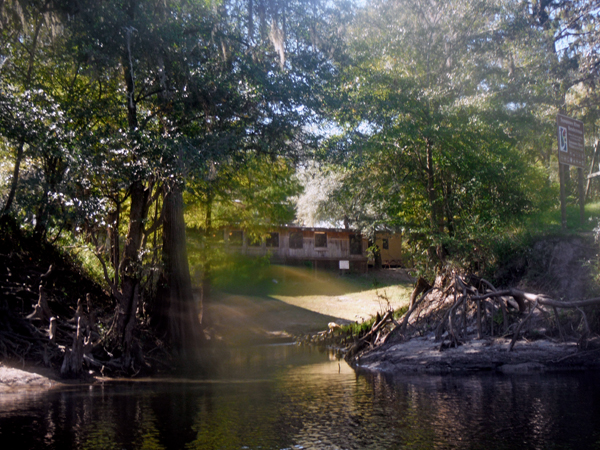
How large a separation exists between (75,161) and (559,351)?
44.5ft

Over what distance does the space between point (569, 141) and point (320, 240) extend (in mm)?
28287

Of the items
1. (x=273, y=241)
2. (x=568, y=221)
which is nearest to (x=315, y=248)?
(x=273, y=241)

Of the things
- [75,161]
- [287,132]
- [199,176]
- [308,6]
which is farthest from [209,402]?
[308,6]

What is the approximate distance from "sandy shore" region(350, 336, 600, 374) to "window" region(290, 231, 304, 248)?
89.0ft

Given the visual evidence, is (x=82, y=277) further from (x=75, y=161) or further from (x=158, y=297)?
(x=75, y=161)

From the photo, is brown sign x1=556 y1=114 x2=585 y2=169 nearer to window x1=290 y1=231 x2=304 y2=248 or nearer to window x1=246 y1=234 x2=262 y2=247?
window x1=246 y1=234 x2=262 y2=247

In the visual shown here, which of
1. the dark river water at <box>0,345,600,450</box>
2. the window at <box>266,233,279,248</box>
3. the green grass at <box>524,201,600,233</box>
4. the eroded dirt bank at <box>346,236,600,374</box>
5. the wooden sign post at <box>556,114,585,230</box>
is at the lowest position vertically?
the dark river water at <box>0,345,600,450</box>

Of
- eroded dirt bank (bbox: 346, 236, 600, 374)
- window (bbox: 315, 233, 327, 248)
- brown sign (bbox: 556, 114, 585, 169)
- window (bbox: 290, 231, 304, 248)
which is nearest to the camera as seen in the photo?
eroded dirt bank (bbox: 346, 236, 600, 374)

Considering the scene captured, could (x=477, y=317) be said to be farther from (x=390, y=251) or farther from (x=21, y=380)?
(x=390, y=251)

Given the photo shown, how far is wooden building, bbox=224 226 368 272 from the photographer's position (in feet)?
139

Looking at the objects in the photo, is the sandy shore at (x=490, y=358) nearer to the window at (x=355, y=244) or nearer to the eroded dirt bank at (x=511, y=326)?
the eroded dirt bank at (x=511, y=326)

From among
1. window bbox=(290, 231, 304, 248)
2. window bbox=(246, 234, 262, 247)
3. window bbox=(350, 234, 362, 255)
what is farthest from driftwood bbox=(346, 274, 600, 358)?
window bbox=(350, 234, 362, 255)

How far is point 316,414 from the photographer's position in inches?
390

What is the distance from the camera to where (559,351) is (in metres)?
14.2
